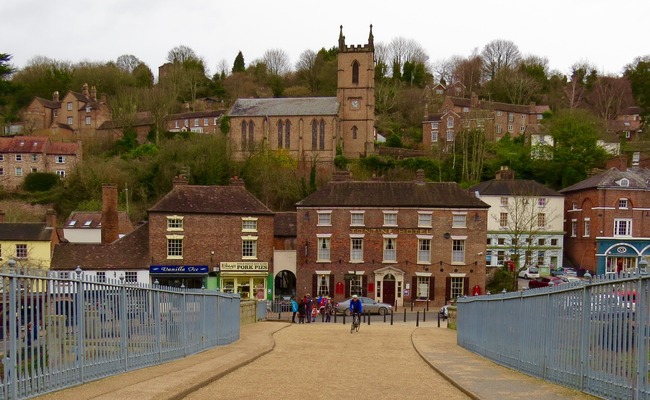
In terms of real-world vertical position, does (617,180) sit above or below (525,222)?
above

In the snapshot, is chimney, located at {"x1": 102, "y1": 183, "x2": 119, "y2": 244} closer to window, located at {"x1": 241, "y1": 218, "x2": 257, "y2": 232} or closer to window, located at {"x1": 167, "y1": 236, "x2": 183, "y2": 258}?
window, located at {"x1": 167, "y1": 236, "x2": 183, "y2": 258}

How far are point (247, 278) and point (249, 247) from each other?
82.2 inches

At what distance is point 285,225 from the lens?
48.3 meters

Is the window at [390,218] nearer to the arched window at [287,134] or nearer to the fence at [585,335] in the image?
the fence at [585,335]

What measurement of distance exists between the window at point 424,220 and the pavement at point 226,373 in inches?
1088

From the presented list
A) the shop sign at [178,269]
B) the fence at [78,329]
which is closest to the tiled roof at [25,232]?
the shop sign at [178,269]

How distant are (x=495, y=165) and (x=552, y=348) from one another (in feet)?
195

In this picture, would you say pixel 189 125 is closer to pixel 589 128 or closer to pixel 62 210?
pixel 62 210

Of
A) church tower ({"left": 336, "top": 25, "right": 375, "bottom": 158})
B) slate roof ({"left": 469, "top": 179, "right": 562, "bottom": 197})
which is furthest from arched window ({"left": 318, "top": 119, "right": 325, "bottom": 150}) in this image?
slate roof ({"left": 469, "top": 179, "right": 562, "bottom": 197})

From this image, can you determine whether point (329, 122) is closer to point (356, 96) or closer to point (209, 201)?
point (356, 96)

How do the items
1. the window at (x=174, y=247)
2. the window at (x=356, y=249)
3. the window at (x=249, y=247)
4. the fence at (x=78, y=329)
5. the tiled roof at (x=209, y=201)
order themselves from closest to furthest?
the fence at (x=78, y=329)
the window at (x=174, y=247)
the tiled roof at (x=209, y=201)
the window at (x=249, y=247)
the window at (x=356, y=249)

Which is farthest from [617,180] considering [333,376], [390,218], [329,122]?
[333,376]

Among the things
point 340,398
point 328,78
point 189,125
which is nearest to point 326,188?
point 340,398

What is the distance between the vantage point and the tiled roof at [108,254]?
40.5 m
